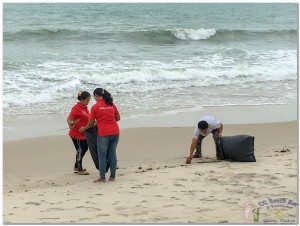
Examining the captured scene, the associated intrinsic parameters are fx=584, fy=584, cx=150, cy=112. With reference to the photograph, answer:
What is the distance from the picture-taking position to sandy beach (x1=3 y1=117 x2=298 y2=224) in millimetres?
6258

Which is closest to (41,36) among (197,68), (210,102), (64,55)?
(64,55)

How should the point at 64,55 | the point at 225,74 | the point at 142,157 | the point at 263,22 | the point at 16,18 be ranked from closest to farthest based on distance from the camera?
1. the point at 142,157
2. the point at 225,74
3. the point at 64,55
4. the point at 16,18
5. the point at 263,22

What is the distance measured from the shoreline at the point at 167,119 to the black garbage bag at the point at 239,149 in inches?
105

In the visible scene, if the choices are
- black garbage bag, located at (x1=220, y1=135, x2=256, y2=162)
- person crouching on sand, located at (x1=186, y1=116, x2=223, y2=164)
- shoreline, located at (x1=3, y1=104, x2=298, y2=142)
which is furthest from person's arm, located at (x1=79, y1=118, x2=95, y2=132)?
shoreline, located at (x1=3, y1=104, x2=298, y2=142)

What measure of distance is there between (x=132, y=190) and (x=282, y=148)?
142 inches

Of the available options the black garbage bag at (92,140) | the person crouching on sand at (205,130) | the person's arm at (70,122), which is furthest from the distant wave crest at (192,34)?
the black garbage bag at (92,140)

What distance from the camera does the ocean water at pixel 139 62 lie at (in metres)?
14.0

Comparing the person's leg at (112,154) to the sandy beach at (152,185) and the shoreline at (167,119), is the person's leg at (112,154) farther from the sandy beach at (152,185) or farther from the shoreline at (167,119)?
the shoreline at (167,119)

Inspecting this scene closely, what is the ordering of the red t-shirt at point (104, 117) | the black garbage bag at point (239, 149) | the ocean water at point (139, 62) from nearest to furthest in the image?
1. the red t-shirt at point (104, 117)
2. the black garbage bag at point (239, 149)
3. the ocean water at point (139, 62)

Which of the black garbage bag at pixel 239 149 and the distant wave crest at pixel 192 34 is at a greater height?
the distant wave crest at pixel 192 34

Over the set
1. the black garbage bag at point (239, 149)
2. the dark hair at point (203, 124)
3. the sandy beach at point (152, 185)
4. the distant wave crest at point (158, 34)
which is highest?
the distant wave crest at point (158, 34)

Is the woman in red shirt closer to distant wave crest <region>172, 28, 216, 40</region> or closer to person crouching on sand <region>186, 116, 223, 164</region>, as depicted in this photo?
person crouching on sand <region>186, 116, 223, 164</region>

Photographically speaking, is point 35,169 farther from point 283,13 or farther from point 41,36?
point 283,13

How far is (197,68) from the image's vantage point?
731 inches
